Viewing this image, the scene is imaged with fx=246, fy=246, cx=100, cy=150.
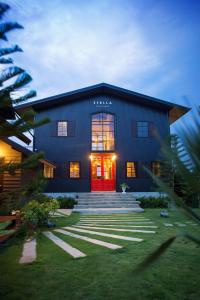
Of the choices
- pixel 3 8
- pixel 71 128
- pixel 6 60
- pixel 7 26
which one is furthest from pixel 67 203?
pixel 3 8

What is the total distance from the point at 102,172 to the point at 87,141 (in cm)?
240

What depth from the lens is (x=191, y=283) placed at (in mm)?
3098

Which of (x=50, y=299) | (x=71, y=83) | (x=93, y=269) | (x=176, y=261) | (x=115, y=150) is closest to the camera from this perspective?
(x=50, y=299)

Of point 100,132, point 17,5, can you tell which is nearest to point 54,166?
point 100,132

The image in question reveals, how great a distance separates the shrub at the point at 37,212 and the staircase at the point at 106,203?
4.71m

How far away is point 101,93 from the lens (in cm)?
1788

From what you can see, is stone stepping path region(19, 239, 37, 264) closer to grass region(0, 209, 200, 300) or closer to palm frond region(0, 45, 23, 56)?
grass region(0, 209, 200, 300)

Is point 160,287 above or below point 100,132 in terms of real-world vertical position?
below

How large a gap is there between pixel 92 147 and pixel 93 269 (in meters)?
13.7

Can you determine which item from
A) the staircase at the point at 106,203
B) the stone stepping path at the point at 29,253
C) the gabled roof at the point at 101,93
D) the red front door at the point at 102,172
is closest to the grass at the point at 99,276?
the stone stepping path at the point at 29,253

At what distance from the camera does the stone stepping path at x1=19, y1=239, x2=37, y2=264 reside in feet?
13.7

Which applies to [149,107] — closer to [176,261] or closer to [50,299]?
[176,261]

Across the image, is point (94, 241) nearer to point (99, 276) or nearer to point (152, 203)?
point (99, 276)

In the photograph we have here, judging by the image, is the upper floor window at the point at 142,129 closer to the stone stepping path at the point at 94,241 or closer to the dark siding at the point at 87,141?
the dark siding at the point at 87,141
